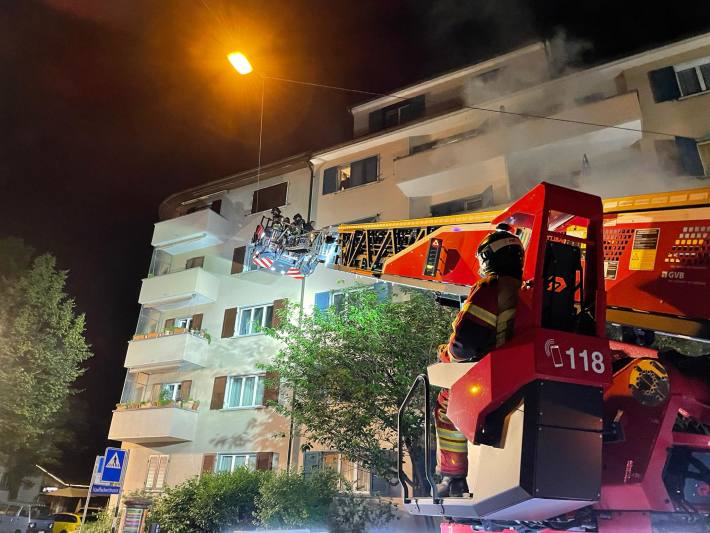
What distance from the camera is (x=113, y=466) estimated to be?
427 inches

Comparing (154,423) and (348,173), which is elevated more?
(348,173)

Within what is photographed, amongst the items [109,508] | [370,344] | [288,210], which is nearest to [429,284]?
[370,344]

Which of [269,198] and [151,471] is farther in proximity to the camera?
[269,198]

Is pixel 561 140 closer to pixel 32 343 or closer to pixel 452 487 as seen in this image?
pixel 452 487

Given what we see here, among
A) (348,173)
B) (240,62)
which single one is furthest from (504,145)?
(240,62)

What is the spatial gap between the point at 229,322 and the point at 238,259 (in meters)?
2.94

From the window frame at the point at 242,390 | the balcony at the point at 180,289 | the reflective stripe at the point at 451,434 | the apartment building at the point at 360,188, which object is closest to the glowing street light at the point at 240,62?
the reflective stripe at the point at 451,434

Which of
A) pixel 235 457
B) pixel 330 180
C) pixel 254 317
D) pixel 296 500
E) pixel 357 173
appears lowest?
pixel 296 500

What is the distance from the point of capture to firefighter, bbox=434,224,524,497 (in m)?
3.13

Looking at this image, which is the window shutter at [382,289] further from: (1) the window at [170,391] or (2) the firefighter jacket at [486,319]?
(2) the firefighter jacket at [486,319]

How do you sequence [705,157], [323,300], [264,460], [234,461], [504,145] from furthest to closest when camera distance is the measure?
[234,461] → [323,300] → [264,460] → [504,145] → [705,157]

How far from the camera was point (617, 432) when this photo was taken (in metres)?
3.15

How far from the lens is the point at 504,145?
52.7 feet

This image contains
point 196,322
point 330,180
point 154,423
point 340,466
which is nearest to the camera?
point 340,466
